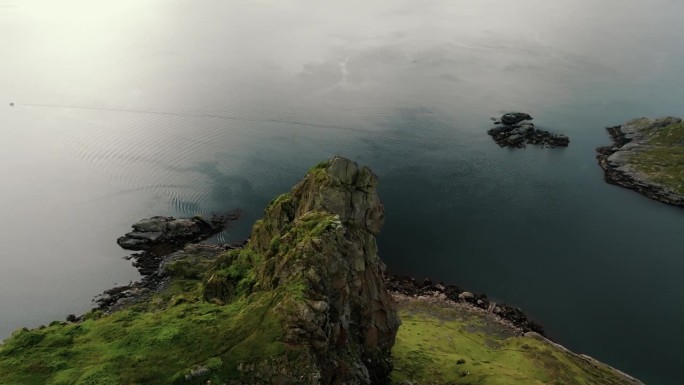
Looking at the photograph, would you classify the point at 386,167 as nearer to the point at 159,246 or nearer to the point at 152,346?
the point at 159,246

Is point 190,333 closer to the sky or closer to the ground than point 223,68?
closer to the ground

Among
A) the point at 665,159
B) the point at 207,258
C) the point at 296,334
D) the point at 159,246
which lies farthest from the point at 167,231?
the point at 665,159

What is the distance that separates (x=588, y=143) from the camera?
13688 centimetres

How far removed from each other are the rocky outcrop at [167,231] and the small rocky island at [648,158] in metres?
102

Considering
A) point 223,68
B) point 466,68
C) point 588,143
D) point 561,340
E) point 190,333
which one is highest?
point 466,68

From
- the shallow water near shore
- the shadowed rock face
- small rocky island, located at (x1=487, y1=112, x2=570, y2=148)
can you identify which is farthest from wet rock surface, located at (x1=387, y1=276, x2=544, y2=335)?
small rocky island, located at (x1=487, y1=112, x2=570, y2=148)

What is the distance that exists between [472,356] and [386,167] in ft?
213

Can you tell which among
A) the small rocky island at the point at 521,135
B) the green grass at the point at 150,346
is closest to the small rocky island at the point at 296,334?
the green grass at the point at 150,346

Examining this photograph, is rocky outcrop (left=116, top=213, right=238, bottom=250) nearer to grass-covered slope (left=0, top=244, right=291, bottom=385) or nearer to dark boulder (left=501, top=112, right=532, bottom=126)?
grass-covered slope (left=0, top=244, right=291, bottom=385)

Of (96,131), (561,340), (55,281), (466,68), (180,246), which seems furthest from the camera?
(466,68)

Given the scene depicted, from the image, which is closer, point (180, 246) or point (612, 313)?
point (612, 313)

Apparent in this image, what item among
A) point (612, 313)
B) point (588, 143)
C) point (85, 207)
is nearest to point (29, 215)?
point (85, 207)

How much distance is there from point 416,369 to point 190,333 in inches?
987

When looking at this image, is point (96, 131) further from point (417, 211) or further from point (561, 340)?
point (561, 340)
